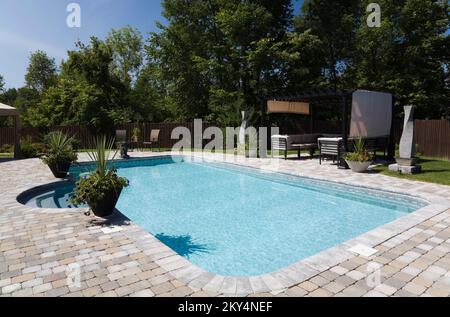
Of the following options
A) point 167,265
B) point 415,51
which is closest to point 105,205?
point 167,265

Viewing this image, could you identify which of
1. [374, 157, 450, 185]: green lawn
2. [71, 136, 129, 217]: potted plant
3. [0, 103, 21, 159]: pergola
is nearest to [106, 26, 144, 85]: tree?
[0, 103, 21, 159]: pergola

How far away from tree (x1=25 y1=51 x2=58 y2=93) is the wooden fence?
2479cm

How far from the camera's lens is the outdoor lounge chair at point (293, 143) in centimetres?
1247

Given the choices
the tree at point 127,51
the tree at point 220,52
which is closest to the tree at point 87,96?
the tree at point 220,52

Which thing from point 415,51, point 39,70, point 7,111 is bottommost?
point 7,111

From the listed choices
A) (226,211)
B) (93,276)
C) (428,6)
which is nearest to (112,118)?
(226,211)

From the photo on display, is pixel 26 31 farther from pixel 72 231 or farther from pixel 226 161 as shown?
pixel 226 161

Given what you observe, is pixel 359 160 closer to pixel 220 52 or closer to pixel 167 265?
pixel 167 265

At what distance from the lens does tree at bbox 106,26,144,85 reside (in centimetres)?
3244

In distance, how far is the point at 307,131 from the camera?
19.4 meters

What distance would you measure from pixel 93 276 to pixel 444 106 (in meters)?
23.0

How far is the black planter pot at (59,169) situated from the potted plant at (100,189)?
4428mm

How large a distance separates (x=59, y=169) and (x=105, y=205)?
482cm

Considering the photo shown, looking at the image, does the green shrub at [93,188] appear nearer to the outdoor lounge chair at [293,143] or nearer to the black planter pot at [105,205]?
→ the black planter pot at [105,205]
